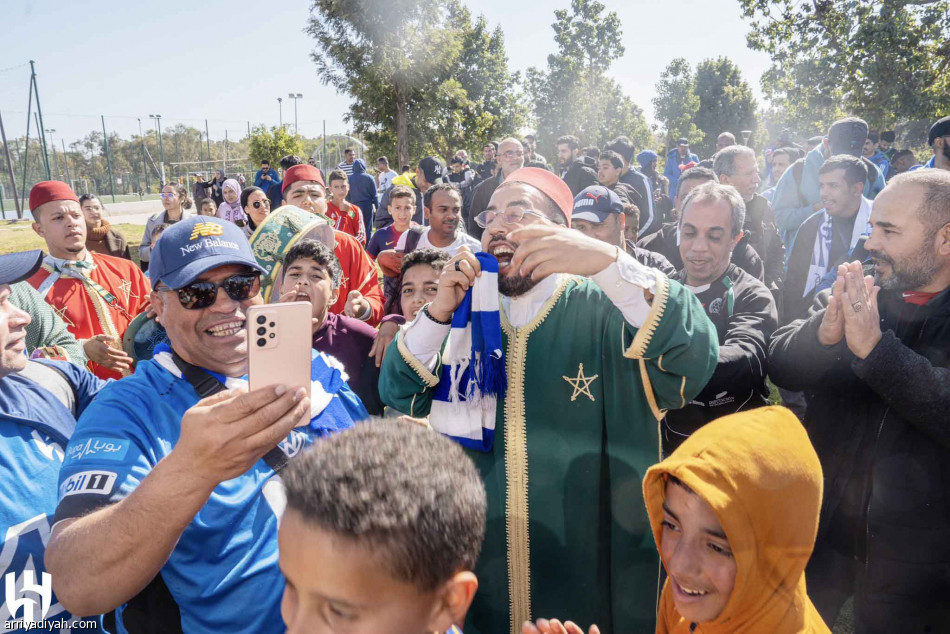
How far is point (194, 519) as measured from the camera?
1.60 metres

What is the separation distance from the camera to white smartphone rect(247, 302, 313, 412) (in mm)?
1420

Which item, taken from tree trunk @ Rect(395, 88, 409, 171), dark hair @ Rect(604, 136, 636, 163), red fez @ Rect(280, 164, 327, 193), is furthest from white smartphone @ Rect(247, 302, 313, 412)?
tree trunk @ Rect(395, 88, 409, 171)

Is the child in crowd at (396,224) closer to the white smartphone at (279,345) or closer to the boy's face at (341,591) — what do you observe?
the white smartphone at (279,345)

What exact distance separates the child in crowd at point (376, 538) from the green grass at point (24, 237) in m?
15.7

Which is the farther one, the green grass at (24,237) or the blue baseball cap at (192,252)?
the green grass at (24,237)

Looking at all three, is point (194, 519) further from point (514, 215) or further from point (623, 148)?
point (623, 148)

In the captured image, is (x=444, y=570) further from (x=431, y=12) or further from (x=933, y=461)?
(x=431, y=12)

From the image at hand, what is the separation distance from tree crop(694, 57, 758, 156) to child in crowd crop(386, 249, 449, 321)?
59.1m

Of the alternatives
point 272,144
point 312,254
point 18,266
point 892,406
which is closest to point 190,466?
point 18,266

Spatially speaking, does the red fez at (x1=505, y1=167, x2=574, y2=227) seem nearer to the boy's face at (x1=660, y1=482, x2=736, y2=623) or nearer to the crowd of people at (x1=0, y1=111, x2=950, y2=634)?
the crowd of people at (x1=0, y1=111, x2=950, y2=634)

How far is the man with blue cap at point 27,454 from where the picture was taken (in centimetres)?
182

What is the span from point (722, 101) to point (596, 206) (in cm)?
6159

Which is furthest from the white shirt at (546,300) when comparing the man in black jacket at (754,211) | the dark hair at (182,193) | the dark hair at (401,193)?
the dark hair at (182,193)

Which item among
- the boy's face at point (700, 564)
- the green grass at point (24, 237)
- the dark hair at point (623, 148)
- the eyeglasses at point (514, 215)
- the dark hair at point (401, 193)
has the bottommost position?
the green grass at point (24, 237)
